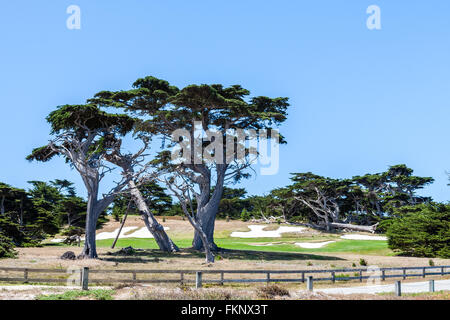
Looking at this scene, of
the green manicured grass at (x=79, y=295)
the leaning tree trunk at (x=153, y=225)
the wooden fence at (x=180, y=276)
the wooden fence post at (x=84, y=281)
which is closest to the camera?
the green manicured grass at (x=79, y=295)

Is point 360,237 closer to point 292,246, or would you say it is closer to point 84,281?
point 292,246

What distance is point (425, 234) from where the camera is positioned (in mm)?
44156

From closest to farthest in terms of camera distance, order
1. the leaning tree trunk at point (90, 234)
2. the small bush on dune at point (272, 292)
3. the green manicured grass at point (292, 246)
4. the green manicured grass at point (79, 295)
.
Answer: the green manicured grass at point (79, 295) → the small bush on dune at point (272, 292) → the leaning tree trunk at point (90, 234) → the green manicured grass at point (292, 246)

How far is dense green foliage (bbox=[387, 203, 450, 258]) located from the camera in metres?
43.2

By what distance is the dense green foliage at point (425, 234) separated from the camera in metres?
43.2

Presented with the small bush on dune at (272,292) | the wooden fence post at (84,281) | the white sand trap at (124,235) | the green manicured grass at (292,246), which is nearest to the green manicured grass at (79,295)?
the wooden fence post at (84,281)

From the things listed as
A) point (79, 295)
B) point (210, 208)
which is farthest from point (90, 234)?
point (79, 295)

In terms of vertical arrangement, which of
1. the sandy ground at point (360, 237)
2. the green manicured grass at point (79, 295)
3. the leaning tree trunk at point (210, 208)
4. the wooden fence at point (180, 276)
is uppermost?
the leaning tree trunk at point (210, 208)

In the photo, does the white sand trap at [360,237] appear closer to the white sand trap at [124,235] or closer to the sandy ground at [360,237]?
the sandy ground at [360,237]

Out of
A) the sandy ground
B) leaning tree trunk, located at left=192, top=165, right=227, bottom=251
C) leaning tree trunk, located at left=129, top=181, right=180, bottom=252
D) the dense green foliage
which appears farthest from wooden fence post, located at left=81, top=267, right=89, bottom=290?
the sandy ground

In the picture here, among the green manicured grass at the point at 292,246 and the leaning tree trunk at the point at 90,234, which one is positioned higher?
the leaning tree trunk at the point at 90,234

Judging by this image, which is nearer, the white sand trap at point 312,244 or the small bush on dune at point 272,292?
the small bush on dune at point 272,292

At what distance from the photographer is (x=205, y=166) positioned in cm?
4544
